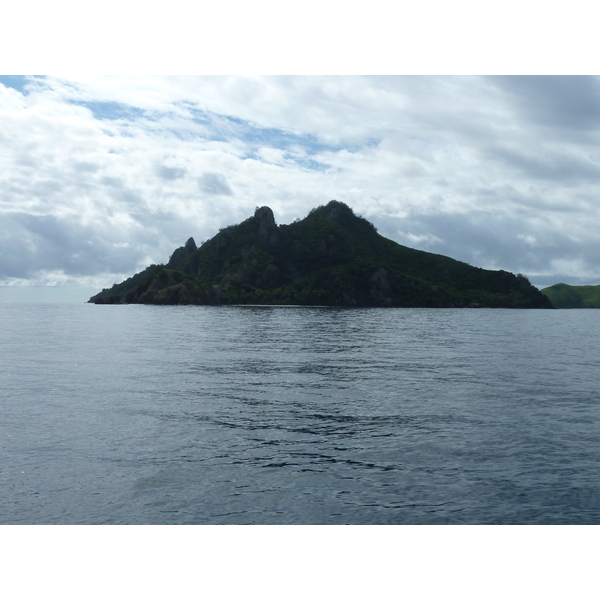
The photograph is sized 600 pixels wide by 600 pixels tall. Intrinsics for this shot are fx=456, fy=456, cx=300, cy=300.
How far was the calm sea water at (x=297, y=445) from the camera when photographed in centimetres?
1343

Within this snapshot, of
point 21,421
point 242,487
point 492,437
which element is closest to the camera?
point 242,487

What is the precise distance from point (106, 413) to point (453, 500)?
59.7 feet

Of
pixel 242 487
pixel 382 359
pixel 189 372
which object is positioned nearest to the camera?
pixel 242 487

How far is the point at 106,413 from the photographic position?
24.3 meters

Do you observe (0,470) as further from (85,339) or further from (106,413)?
(85,339)

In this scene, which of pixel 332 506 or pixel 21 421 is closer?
pixel 332 506

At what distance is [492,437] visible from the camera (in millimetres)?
20734

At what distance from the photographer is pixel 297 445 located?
19156 mm

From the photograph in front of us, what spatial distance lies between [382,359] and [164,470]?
34.1m

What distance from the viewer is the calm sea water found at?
1343cm
